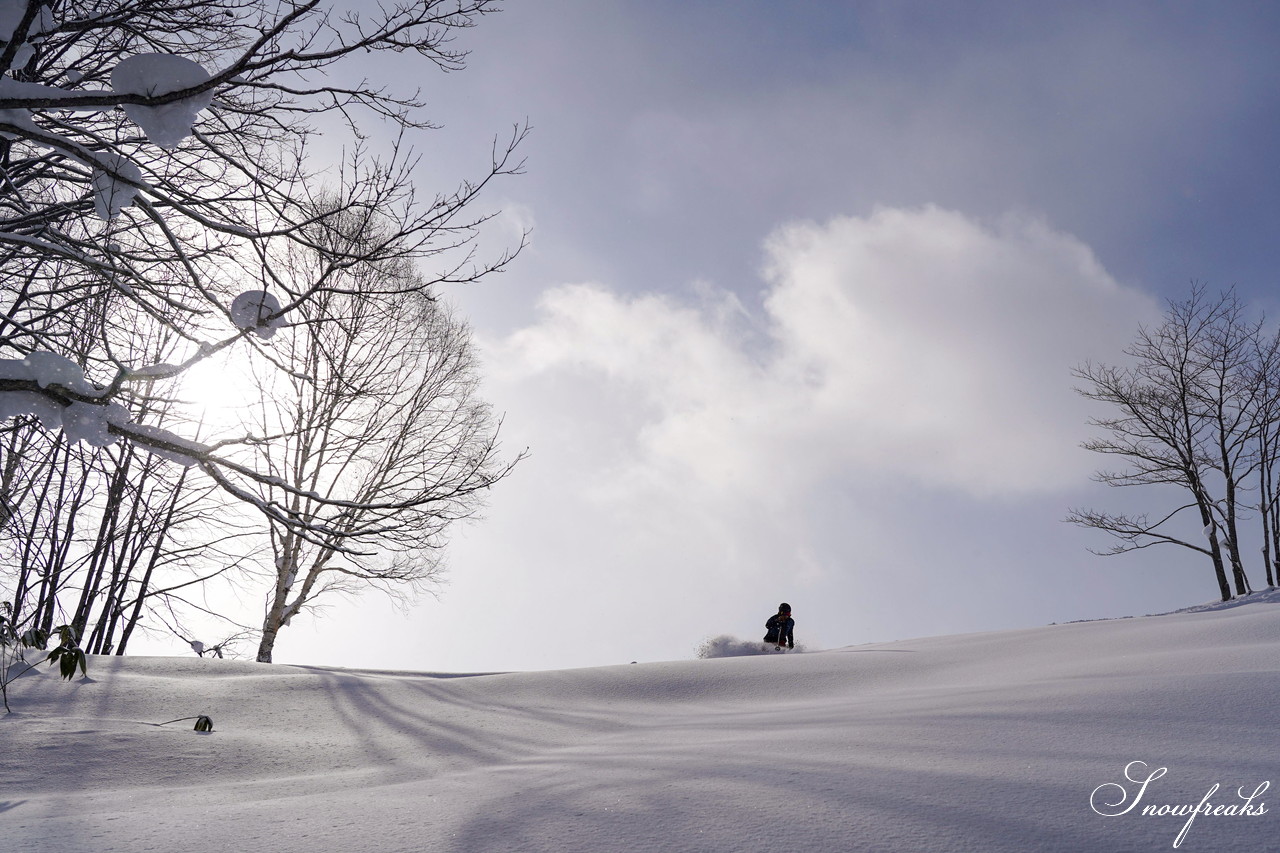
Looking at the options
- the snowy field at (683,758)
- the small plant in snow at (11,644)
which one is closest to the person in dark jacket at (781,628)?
the snowy field at (683,758)

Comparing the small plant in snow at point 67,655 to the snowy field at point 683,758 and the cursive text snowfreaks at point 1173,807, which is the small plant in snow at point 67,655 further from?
the cursive text snowfreaks at point 1173,807

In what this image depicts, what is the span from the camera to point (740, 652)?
10.7 meters

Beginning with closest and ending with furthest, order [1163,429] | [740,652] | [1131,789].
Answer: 1. [1131,789]
2. [740,652]
3. [1163,429]

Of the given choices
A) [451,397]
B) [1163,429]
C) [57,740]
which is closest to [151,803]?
[57,740]

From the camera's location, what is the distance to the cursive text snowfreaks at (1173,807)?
1.79m

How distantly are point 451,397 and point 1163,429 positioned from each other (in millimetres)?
15010

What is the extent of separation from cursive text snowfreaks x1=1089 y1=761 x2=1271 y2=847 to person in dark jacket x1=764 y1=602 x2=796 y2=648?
886 cm

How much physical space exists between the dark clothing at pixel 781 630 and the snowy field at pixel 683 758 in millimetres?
4847

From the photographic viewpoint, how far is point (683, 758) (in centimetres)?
283

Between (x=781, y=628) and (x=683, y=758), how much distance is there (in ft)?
27.2

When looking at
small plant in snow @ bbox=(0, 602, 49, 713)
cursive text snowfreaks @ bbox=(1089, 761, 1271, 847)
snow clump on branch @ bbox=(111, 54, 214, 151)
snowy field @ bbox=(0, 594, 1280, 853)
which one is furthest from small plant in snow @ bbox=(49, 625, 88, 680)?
cursive text snowfreaks @ bbox=(1089, 761, 1271, 847)

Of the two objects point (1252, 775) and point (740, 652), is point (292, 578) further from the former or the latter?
point (1252, 775)

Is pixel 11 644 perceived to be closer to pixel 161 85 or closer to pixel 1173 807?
pixel 161 85

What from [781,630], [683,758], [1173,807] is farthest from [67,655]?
[781,630]
